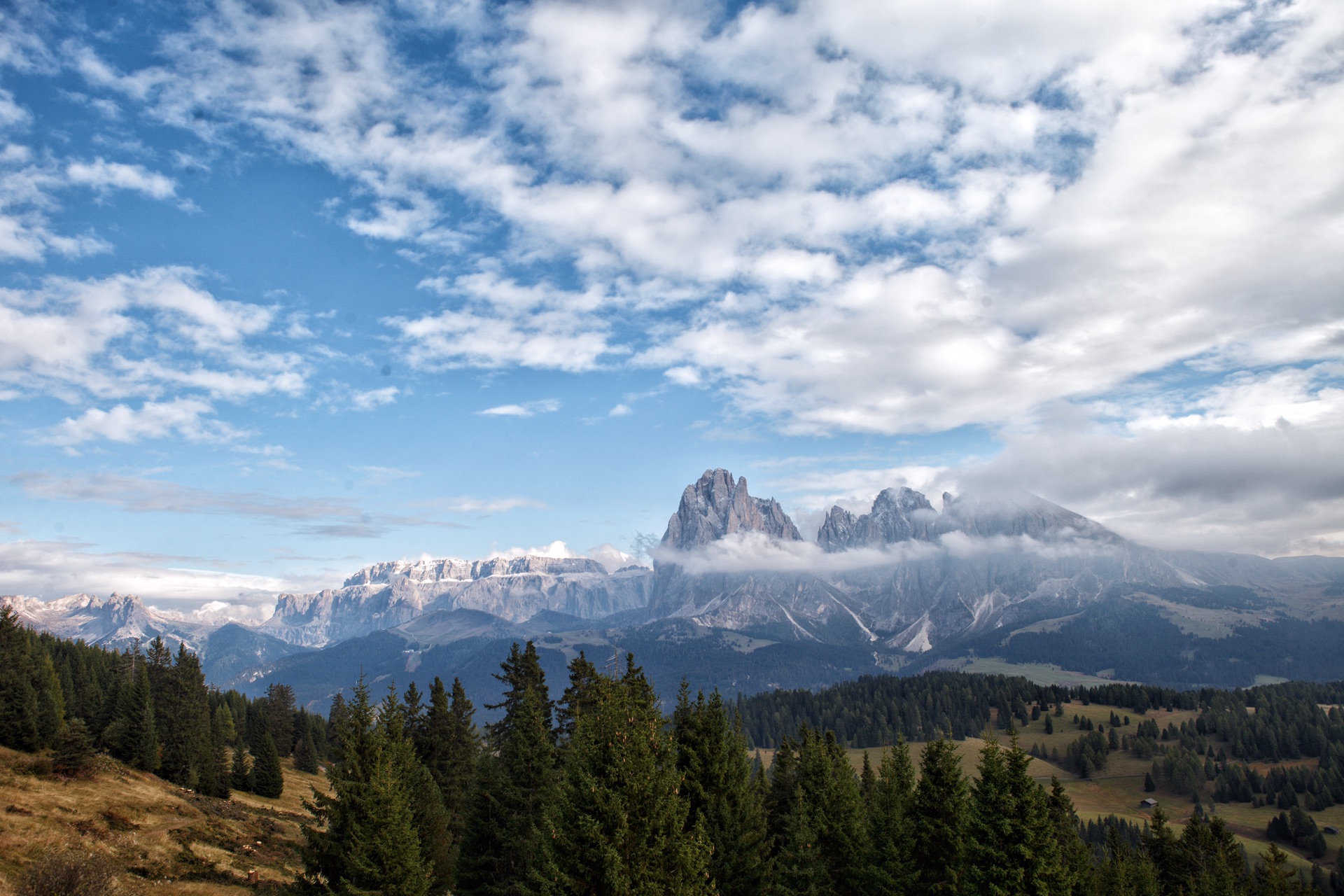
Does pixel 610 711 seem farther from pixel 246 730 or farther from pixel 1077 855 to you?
pixel 246 730

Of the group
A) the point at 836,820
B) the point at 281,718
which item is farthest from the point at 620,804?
the point at 281,718

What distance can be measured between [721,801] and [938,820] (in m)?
11.9

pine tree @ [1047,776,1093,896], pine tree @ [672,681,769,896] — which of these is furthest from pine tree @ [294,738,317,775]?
pine tree @ [1047,776,1093,896]

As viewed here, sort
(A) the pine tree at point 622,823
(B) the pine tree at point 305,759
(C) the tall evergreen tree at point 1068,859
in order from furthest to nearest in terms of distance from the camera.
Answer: (B) the pine tree at point 305,759 < (C) the tall evergreen tree at point 1068,859 < (A) the pine tree at point 622,823

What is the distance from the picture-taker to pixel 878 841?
4091 cm

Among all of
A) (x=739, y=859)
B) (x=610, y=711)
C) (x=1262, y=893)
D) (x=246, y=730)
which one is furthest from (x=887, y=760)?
(x=246, y=730)

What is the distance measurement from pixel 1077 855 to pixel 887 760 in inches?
544

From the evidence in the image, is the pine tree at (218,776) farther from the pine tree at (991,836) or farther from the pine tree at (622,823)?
the pine tree at (991,836)

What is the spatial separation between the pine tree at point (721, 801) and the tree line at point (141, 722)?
47973 mm

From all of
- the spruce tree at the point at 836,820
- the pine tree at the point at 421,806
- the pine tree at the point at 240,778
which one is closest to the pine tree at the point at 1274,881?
the spruce tree at the point at 836,820

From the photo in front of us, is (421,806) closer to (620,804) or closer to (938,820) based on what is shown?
(620,804)

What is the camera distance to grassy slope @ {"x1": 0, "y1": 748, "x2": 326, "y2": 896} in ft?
127

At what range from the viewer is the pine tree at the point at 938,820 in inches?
1484

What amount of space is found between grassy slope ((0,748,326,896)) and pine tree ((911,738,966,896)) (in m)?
38.1
